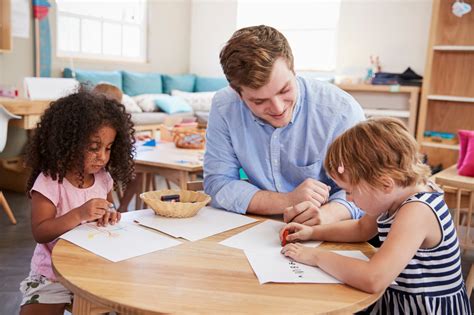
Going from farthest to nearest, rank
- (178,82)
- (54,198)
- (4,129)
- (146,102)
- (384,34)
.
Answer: (178,82) → (146,102) → (384,34) → (4,129) → (54,198)

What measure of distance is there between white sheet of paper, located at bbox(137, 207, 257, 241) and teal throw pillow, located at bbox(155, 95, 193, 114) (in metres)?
4.59

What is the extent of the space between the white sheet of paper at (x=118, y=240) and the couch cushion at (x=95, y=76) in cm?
432

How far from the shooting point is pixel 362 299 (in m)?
0.83

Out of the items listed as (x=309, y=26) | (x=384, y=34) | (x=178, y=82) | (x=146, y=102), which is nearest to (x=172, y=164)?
(x=146, y=102)

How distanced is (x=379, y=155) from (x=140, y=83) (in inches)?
215

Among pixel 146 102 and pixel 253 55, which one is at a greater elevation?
pixel 253 55

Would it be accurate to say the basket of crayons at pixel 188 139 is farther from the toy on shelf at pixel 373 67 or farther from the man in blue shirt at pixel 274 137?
the toy on shelf at pixel 373 67

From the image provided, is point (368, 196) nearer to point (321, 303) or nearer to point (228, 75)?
point (321, 303)

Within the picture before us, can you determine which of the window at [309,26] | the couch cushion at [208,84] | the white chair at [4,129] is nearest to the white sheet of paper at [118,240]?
the white chair at [4,129]

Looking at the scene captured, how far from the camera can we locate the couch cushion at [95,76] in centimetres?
540

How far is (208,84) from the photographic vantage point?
275 inches

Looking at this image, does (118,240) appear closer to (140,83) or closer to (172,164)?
(172,164)

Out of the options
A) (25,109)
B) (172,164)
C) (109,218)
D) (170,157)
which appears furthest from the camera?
(25,109)

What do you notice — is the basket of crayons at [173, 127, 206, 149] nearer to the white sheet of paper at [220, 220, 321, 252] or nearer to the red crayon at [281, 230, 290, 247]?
the white sheet of paper at [220, 220, 321, 252]
